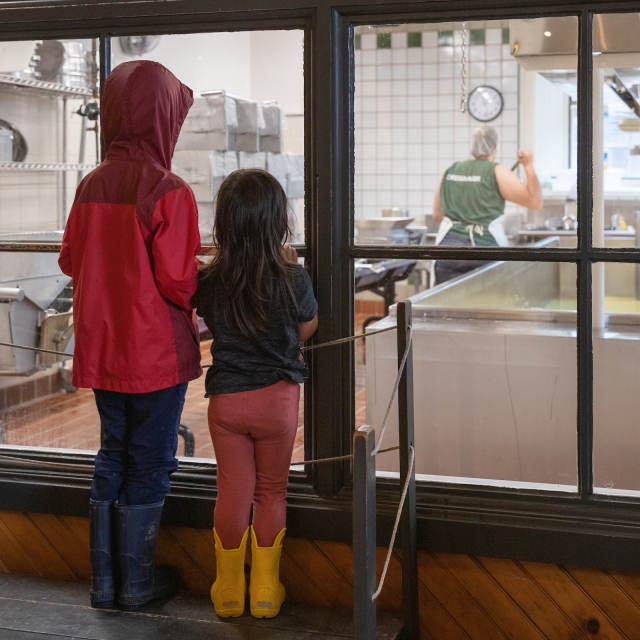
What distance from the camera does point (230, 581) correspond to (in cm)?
196

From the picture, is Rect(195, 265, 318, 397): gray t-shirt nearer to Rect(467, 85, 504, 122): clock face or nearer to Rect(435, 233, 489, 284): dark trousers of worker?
Rect(435, 233, 489, 284): dark trousers of worker

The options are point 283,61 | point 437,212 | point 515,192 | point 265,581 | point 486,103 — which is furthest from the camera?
point 486,103

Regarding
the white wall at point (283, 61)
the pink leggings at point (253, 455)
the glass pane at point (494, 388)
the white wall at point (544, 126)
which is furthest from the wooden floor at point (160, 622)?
the white wall at point (544, 126)

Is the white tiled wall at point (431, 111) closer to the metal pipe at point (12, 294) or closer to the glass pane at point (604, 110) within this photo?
the glass pane at point (604, 110)

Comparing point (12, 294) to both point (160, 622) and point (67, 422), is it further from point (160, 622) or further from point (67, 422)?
point (160, 622)

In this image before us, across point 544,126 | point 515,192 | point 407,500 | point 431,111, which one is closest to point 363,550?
point 407,500

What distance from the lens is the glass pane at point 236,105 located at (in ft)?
7.25

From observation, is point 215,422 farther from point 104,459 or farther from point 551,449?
point 551,449

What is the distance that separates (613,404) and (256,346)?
84 cm

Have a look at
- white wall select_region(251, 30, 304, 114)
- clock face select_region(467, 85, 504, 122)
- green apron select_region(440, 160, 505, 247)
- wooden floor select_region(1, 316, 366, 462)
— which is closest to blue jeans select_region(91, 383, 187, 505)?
wooden floor select_region(1, 316, 366, 462)

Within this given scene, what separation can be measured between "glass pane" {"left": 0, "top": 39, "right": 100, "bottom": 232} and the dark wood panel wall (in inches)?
38.0

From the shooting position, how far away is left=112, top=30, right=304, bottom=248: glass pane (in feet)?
7.25

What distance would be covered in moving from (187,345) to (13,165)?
143 cm

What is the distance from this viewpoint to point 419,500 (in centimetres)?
206
